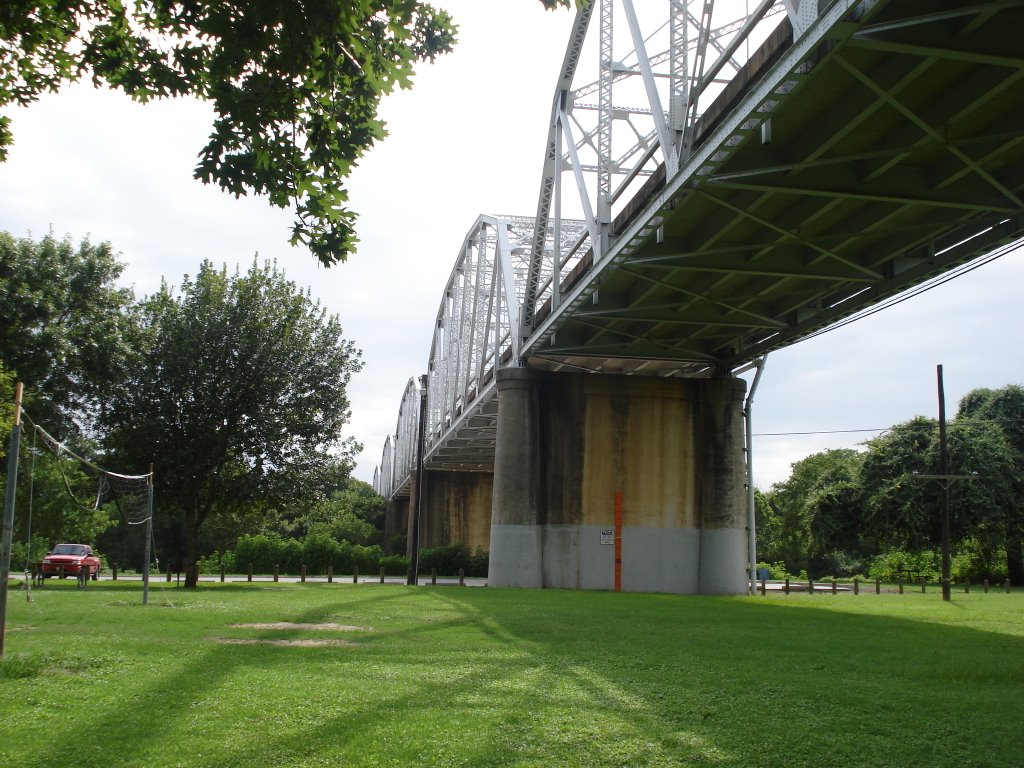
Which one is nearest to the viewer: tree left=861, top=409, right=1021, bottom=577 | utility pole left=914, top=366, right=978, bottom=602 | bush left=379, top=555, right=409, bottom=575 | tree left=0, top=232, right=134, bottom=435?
utility pole left=914, top=366, right=978, bottom=602

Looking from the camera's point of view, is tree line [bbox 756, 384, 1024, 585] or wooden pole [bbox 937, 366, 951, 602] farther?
tree line [bbox 756, 384, 1024, 585]

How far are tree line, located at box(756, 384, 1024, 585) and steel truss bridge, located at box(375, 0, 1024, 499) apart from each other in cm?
1688

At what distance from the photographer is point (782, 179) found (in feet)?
58.9

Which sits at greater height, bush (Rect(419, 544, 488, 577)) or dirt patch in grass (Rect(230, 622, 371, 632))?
dirt patch in grass (Rect(230, 622, 371, 632))

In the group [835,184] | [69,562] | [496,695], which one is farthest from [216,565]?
[496,695]

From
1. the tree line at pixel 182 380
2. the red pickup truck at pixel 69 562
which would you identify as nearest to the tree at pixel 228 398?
the tree line at pixel 182 380

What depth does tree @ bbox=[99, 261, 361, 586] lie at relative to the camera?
34219 mm

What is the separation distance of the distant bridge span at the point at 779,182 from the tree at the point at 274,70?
6949 mm

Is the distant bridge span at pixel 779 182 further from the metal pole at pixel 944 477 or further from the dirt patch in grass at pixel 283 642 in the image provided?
the dirt patch in grass at pixel 283 642

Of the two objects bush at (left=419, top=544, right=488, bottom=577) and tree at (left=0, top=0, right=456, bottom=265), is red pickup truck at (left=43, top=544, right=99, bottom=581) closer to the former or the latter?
bush at (left=419, top=544, right=488, bottom=577)

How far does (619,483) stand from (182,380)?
637 inches

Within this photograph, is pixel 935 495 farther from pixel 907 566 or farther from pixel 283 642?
pixel 283 642

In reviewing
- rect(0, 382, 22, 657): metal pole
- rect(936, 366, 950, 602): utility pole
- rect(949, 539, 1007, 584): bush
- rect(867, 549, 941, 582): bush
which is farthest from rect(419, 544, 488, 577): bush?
rect(0, 382, 22, 657): metal pole

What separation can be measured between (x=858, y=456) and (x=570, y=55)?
111ft
